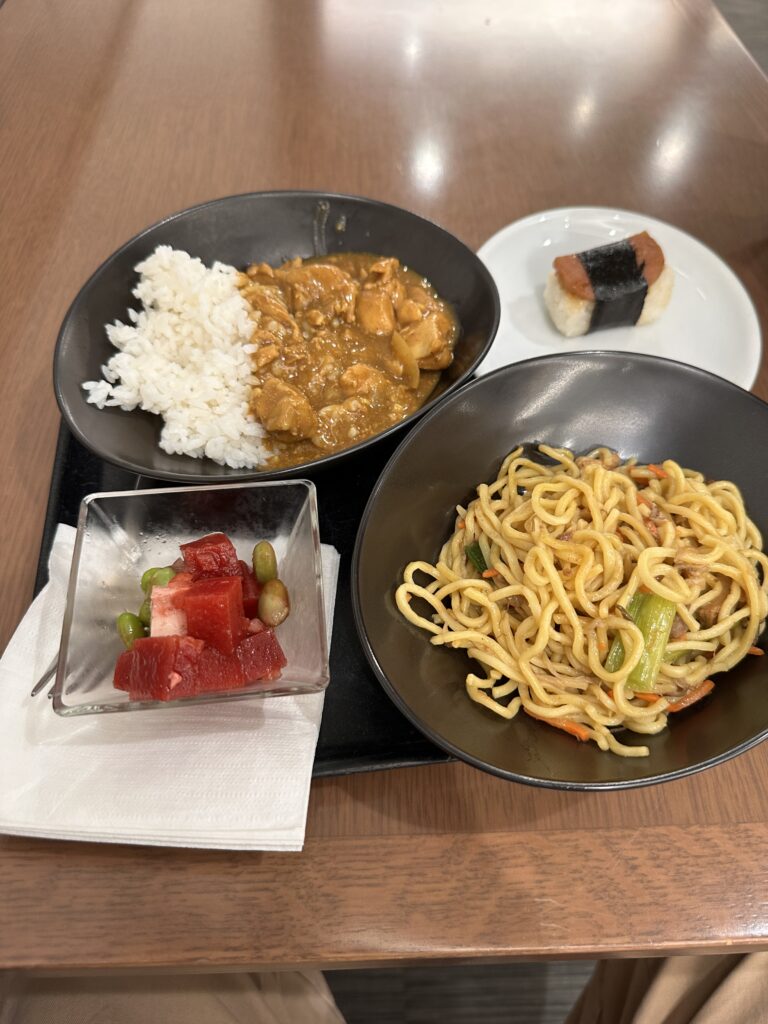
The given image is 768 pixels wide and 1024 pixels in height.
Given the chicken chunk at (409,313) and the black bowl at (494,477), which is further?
the chicken chunk at (409,313)

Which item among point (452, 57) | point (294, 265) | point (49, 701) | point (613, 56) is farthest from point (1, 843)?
point (613, 56)

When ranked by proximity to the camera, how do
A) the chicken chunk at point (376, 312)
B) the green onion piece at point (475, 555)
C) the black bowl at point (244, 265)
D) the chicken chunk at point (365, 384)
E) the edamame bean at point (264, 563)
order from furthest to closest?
1. the chicken chunk at point (376, 312)
2. the chicken chunk at point (365, 384)
3. the black bowl at point (244, 265)
4. the green onion piece at point (475, 555)
5. the edamame bean at point (264, 563)

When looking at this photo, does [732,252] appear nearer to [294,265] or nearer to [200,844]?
[294,265]

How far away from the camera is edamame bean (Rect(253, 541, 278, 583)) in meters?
1.38

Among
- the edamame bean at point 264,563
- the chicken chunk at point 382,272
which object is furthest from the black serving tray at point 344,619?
the chicken chunk at point 382,272

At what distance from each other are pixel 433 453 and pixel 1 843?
1.07m

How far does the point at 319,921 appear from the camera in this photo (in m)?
1.19

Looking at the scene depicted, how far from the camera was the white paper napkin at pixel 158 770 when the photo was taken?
1172 mm

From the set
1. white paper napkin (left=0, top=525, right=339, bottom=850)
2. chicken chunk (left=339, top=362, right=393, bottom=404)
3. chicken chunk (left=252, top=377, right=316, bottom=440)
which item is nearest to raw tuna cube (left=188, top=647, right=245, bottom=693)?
white paper napkin (left=0, top=525, right=339, bottom=850)

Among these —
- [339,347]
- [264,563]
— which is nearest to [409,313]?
[339,347]

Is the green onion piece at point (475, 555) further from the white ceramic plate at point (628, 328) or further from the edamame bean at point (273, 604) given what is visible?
the white ceramic plate at point (628, 328)

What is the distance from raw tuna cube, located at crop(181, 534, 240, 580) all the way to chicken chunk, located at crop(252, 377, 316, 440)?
1.30ft

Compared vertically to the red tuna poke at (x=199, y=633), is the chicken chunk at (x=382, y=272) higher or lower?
higher

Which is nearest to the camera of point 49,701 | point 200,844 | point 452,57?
point 200,844
